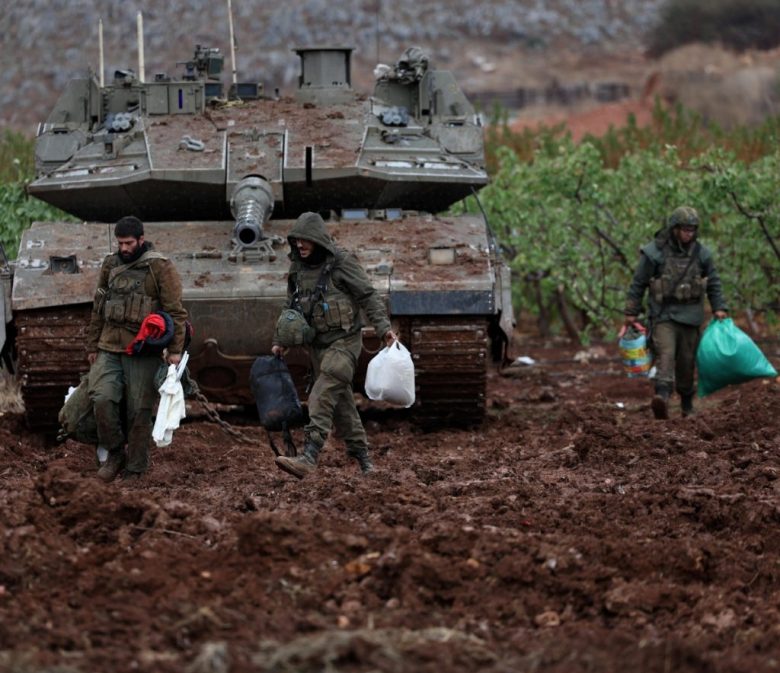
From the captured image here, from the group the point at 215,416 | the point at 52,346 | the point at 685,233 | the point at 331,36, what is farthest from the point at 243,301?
the point at 331,36

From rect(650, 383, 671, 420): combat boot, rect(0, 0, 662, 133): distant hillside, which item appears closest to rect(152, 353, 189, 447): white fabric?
rect(650, 383, 671, 420): combat boot

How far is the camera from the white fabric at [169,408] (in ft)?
32.9

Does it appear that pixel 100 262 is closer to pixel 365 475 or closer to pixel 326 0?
pixel 365 475

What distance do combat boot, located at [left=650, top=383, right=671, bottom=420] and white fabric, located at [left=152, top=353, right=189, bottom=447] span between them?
14.1 feet

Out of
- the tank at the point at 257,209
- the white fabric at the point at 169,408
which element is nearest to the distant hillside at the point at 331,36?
the tank at the point at 257,209

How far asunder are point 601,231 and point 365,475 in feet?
30.4

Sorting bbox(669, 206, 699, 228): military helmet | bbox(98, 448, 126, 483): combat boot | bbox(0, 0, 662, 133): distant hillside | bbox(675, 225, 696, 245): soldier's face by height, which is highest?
bbox(669, 206, 699, 228): military helmet

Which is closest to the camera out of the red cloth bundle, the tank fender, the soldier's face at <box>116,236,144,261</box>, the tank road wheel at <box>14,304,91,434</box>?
the red cloth bundle

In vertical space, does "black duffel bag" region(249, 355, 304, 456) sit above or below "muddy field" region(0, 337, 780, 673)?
below

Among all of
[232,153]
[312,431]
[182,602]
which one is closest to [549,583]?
[182,602]

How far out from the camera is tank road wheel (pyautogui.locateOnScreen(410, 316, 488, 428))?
1187 cm

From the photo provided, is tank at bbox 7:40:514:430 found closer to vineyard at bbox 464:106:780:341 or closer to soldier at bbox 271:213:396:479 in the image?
soldier at bbox 271:213:396:479

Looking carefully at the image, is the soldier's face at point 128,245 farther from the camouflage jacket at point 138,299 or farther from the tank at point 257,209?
the tank at point 257,209

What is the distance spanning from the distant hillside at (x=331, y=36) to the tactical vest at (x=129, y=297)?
24266 mm
